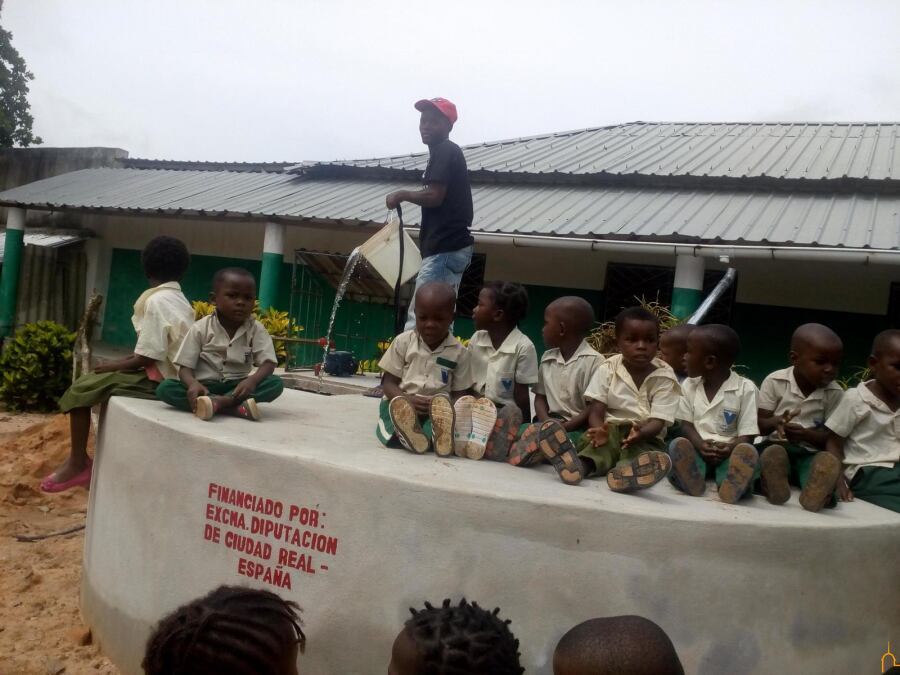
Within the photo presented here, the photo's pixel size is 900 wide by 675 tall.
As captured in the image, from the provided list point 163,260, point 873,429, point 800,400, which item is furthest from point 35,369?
point 873,429

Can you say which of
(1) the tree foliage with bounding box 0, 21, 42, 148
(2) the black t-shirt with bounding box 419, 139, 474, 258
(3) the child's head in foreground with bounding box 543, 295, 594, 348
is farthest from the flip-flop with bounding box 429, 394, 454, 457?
(1) the tree foliage with bounding box 0, 21, 42, 148

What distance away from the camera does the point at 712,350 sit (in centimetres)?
340

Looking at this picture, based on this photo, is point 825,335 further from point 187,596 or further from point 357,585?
point 187,596

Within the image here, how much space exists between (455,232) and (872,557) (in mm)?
2851

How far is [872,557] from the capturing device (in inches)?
111

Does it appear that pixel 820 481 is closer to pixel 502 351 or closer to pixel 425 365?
pixel 502 351

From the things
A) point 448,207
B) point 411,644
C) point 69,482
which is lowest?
point 69,482

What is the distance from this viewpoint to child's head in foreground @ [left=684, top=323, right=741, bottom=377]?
3402 millimetres

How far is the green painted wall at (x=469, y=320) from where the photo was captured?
814cm

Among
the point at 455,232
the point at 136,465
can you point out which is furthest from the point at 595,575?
the point at 455,232

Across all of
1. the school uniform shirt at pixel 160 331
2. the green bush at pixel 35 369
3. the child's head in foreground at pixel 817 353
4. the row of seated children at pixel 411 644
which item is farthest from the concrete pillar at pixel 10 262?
the row of seated children at pixel 411 644

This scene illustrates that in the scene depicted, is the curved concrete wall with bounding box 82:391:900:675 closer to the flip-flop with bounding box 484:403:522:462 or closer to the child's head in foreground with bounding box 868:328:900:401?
the flip-flop with bounding box 484:403:522:462

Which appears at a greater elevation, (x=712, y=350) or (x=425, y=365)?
(x=712, y=350)

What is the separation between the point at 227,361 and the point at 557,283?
20.2 ft
